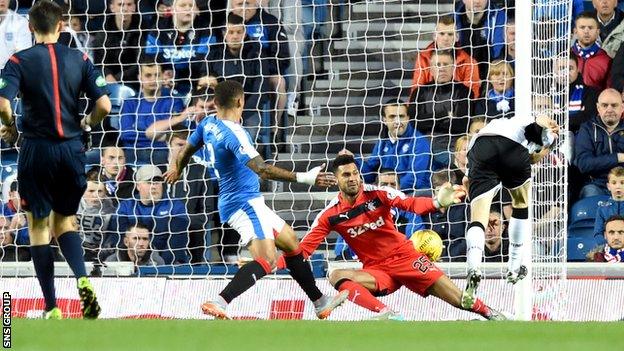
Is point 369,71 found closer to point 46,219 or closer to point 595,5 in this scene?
point 595,5

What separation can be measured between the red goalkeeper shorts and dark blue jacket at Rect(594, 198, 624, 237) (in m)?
2.06

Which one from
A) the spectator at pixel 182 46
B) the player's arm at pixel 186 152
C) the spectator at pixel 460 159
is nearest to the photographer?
the player's arm at pixel 186 152

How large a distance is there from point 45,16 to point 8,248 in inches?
240

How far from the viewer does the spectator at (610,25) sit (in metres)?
15.8

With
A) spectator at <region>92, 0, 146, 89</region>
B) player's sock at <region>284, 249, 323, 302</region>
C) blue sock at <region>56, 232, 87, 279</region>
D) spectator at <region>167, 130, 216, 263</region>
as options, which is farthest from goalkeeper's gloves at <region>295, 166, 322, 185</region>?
spectator at <region>92, 0, 146, 89</region>

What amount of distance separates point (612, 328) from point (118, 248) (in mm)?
6980

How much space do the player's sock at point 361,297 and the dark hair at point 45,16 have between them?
151 inches

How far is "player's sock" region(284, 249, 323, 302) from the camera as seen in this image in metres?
12.5

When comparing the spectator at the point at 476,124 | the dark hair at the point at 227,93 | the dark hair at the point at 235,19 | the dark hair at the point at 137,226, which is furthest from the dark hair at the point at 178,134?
the dark hair at the point at 227,93

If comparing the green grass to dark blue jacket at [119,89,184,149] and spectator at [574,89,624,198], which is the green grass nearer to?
spectator at [574,89,624,198]

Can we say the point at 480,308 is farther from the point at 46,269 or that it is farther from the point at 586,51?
the point at 46,269

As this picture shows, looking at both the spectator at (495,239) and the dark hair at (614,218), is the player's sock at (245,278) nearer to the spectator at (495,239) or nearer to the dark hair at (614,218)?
the spectator at (495,239)

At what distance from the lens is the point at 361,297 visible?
13.2m

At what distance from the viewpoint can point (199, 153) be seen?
16.1 metres
